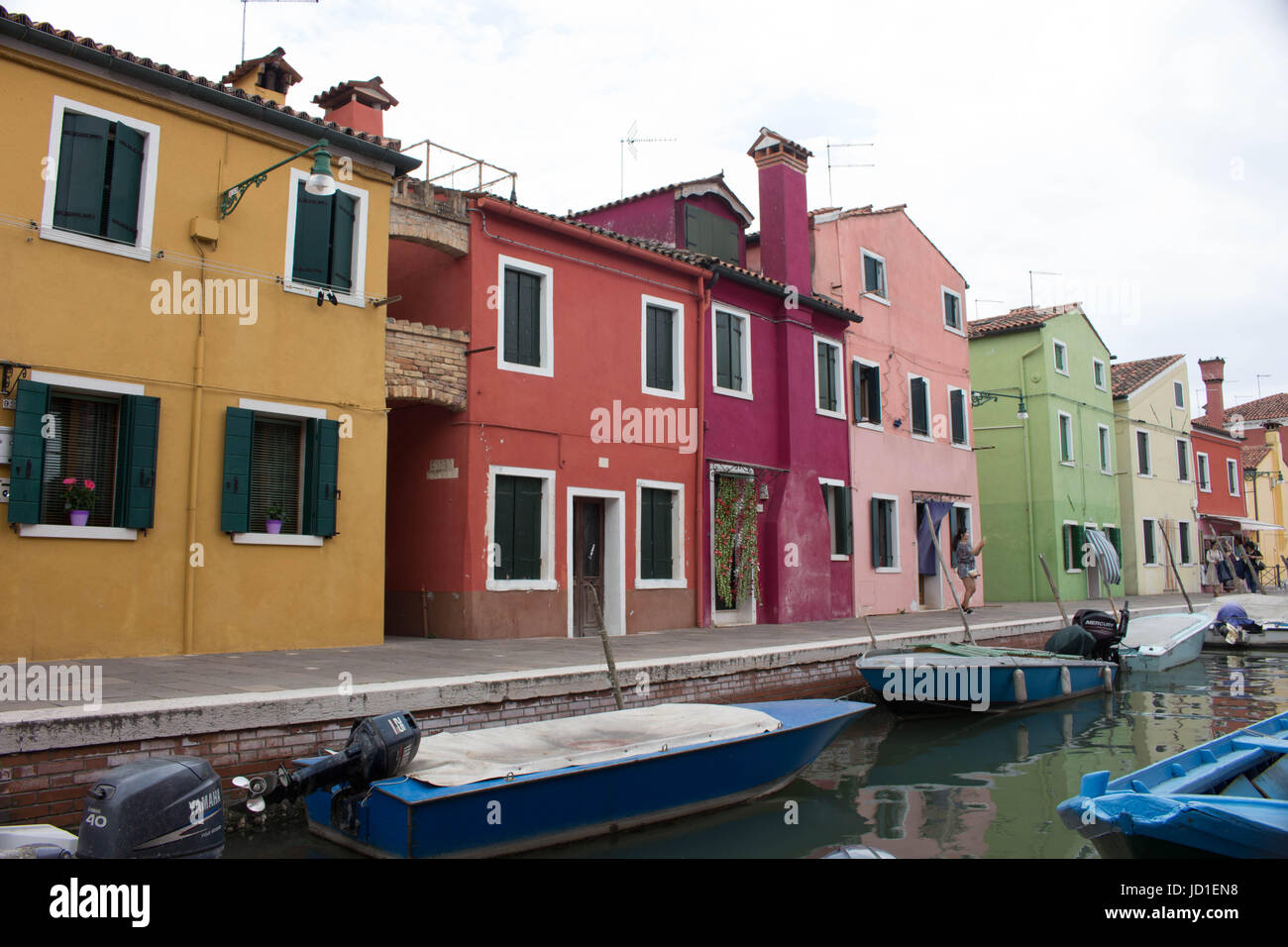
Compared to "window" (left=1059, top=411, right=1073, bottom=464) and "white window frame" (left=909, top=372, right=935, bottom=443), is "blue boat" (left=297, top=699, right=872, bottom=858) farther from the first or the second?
"window" (left=1059, top=411, right=1073, bottom=464)

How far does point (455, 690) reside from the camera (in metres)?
7.99

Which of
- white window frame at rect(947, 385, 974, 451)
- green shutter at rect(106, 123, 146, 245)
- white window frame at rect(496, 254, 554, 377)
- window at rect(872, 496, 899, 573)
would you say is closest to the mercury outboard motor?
green shutter at rect(106, 123, 146, 245)

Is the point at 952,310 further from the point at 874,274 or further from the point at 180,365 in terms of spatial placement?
the point at 180,365

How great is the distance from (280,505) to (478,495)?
261 cm

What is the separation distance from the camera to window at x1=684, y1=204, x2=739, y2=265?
17.1 metres

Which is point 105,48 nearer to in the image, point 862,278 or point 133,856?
point 133,856

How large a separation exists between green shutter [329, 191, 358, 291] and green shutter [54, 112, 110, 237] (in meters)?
2.53

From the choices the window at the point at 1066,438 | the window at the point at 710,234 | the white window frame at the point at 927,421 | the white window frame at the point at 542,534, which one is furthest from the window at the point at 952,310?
the white window frame at the point at 542,534

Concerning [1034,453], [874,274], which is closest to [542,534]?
[874,274]

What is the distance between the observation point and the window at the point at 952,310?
22656 mm

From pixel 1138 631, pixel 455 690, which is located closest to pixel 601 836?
pixel 455 690

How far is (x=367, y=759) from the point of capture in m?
5.88

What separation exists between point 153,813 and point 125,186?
25.1 feet

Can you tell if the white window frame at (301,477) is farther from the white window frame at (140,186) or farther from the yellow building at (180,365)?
the white window frame at (140,186)
